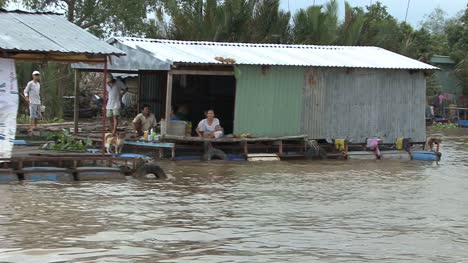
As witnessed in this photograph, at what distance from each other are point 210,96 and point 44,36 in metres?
8.04

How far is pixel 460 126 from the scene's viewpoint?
3406 cm

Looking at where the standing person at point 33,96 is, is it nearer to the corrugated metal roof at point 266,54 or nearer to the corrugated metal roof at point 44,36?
the corrugated metal roof at point 266,54

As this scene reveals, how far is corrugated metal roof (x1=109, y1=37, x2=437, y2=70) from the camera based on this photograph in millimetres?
17453

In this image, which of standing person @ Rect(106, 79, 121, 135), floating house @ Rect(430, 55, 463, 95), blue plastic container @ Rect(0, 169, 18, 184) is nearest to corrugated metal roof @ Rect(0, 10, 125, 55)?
blue plastic container @ Rect(0, 169, 18, 184)

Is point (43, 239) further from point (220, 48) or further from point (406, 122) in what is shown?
point (406, 122)

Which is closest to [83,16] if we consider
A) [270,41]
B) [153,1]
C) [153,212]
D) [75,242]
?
[153,1]

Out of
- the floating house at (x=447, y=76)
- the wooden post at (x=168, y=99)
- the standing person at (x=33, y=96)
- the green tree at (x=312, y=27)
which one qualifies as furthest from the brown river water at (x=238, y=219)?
the floating house at (x=447, y=76)

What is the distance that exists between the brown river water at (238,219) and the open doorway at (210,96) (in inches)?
203

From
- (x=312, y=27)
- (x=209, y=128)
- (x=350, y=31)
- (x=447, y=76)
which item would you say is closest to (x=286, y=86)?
(x=209, y=128)

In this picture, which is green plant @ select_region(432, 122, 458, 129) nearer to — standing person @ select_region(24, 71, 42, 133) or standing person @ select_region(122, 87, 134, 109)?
standing person @ select_region(122, 87, 134, 109)

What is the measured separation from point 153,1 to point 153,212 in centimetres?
1980

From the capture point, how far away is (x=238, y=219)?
1000cm

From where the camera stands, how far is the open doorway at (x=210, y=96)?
20.5 m

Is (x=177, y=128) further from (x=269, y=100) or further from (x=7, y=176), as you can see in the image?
(x=7, y=176)
